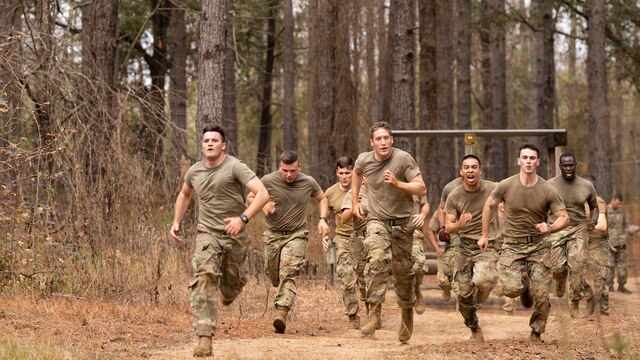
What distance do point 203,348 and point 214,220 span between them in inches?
49.2

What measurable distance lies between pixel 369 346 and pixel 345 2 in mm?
15778

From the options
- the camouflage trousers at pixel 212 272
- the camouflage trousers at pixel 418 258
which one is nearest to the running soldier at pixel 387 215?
the camouflage trousers at pixel 212 272

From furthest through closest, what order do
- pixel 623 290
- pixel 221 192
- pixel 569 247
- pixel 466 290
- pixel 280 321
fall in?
pixel 623 290
pixel 569 247
pixel 280 321
pixel 466 290
pixel 221 192

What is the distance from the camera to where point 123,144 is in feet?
47.8

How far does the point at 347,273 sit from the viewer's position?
579 inches

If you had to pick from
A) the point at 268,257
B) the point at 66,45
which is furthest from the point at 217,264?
the point at 66,45

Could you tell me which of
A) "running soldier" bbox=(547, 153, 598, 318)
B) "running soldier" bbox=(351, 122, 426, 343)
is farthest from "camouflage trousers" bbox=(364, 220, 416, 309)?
"running soldier" bbox=(547, 153, 598, 318)

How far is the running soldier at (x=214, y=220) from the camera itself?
10234 mm

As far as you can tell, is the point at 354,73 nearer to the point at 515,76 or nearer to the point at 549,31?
the point at 549,31

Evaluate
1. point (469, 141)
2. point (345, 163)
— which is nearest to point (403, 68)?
point (469, 141)

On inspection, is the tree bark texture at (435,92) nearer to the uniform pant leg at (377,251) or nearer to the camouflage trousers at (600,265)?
the camouflage trousers at (600,265)

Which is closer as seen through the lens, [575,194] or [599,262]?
[575,194]

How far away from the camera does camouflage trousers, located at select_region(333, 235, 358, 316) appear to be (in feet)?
47.5

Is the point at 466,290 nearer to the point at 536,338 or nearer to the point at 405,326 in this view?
the point at 405,326
